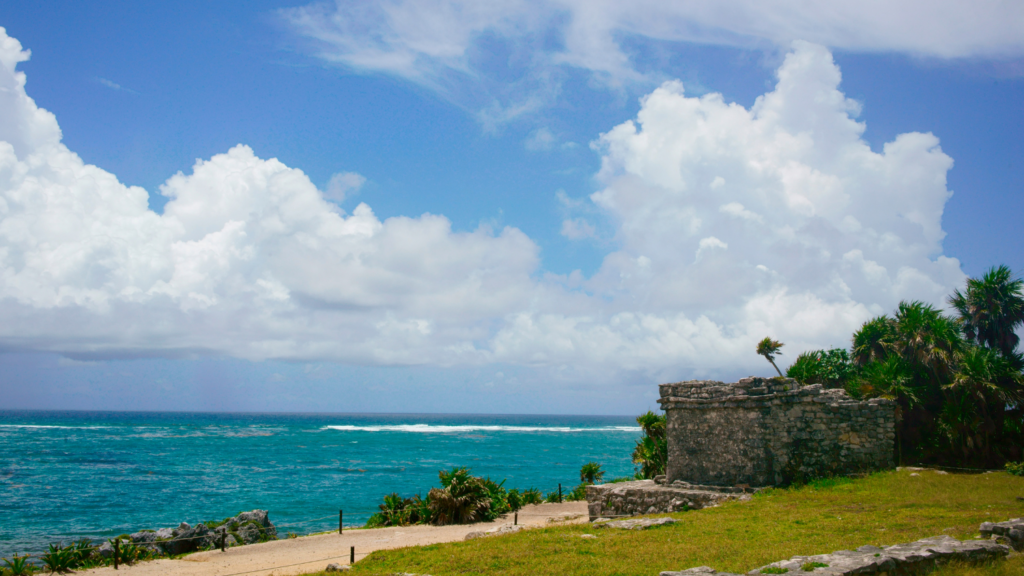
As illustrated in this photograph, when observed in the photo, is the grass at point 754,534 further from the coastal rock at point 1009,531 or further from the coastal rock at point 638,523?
the coastal rock at point 1009,531

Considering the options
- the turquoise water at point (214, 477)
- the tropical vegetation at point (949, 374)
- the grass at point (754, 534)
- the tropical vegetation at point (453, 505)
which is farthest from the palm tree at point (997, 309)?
the turquoise water at point (214, 477)

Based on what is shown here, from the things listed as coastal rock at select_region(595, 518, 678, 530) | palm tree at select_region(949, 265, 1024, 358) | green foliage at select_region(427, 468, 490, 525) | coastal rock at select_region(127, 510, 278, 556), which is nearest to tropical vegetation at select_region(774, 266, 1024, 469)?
palm tree at select_region(949, 265, 1024, 358)

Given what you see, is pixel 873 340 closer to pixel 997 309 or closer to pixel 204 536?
pixel 997 309

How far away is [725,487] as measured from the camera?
54.2 feet

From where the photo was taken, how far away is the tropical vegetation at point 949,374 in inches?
750

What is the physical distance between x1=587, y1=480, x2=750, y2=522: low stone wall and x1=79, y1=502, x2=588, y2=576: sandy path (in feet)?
5.83

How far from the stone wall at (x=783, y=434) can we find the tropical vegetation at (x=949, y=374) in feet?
8.88

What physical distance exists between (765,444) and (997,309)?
14.8m

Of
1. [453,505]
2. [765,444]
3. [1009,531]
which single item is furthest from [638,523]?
[453,505]

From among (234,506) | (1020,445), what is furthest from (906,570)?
(234,506)

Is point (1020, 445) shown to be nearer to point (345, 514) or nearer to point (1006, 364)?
point (1006, 364)

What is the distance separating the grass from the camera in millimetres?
9211

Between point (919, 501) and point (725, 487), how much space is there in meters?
4.70

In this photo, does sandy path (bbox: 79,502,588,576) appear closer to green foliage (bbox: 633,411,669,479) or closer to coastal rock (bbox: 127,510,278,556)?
coastal rock (bbox: 127,510,278,556)
